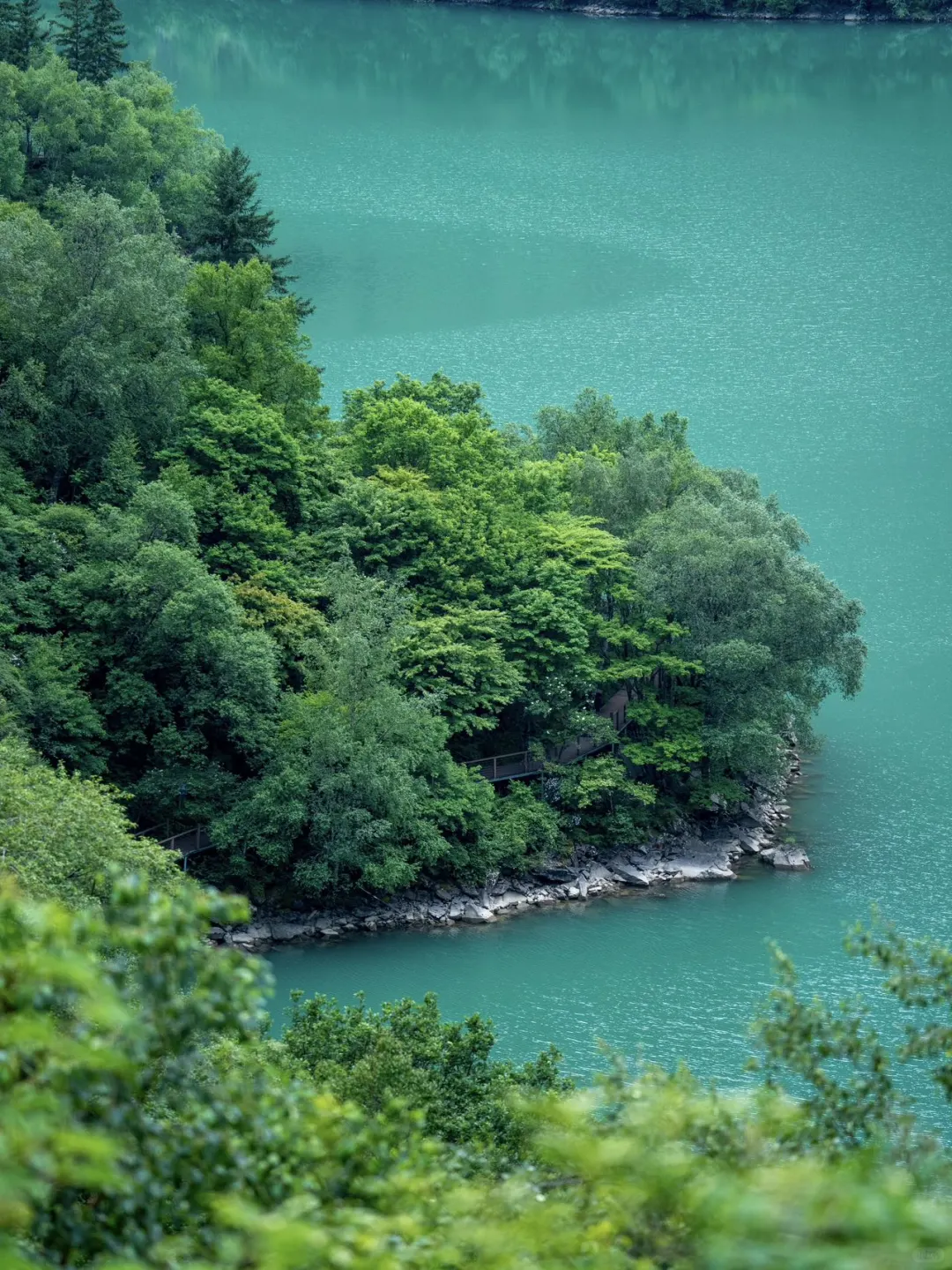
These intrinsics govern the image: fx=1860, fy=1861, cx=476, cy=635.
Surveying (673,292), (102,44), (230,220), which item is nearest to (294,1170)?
(230,220)

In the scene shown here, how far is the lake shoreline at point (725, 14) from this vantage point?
9706 centimetres

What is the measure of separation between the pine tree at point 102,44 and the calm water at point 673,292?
8705 millimetres

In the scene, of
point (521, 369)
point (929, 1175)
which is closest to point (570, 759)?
point (521, 369)

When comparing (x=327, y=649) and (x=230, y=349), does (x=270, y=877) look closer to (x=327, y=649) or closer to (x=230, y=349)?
(x=327, y=649)

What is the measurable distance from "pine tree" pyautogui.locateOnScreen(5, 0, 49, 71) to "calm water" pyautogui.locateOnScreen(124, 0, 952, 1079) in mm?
10758

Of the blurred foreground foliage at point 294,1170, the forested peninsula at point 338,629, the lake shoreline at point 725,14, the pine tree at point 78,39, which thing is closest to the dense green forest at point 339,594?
the forested peninsula at point 338,629

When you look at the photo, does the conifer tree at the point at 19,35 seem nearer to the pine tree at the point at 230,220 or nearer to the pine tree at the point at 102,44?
the pine tree at the point at 102,44

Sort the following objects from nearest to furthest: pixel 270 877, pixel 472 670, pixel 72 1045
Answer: pixel 72 1045
pixel 270 877
pixel 472 670

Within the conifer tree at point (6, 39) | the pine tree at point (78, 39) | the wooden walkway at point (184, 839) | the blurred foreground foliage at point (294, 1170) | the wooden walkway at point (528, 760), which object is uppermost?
the pine tree at point (78, 39)

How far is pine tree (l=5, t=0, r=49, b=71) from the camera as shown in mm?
54469

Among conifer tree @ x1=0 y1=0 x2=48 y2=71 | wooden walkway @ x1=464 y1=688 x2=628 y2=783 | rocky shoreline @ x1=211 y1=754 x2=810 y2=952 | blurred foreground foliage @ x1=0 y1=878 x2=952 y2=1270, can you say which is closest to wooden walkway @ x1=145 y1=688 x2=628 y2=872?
wooden walkway @ x1=464 y1=688 x2=628 y2=783

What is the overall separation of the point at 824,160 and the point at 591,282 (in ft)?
61.7

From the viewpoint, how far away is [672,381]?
53.8 m

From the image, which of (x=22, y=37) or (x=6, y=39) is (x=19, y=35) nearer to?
(x=22, y=37)
